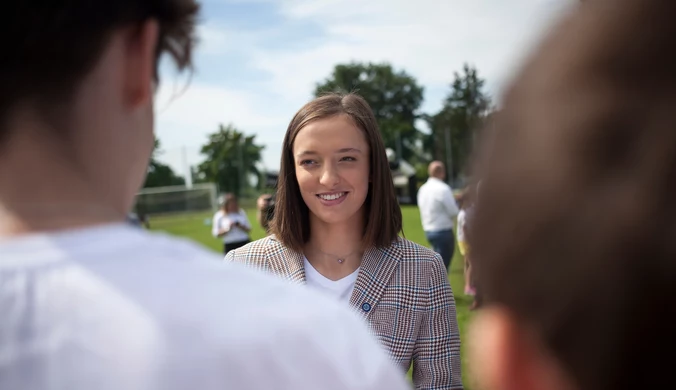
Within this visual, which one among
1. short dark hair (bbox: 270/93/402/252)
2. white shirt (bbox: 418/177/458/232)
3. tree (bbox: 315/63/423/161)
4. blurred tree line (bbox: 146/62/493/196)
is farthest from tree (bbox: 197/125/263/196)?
short dark hair (bbox: 270/93/402/252)

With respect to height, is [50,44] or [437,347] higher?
[50,44]

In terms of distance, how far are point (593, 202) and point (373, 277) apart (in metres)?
1.78

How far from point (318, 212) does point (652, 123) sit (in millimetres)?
1991

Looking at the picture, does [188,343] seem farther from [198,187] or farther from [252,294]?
[198,187]

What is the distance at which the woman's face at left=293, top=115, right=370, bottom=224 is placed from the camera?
8.02 ft

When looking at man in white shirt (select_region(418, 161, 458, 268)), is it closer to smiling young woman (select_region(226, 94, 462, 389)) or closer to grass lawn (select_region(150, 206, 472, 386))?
grass lawn (select_region(150, 206, 472, 386))

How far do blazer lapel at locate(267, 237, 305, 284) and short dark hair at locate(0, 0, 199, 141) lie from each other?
5.49 ft

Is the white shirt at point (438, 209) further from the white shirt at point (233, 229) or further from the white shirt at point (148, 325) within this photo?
the white shirt at point (148, 325)

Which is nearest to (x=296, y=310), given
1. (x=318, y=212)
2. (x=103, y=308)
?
(x=103, y=308)

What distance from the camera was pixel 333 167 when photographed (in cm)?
247

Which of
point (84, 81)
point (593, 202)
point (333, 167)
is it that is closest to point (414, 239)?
point (333, 167)

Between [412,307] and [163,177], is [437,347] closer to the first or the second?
[412,307]

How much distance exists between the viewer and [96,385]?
66 centimetres

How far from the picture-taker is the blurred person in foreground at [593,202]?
55 cm
